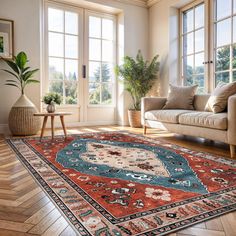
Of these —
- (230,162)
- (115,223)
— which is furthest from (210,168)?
(115,223)

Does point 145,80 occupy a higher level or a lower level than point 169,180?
higher

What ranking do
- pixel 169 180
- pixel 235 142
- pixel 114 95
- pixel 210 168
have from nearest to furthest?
pixel 169 180 < pixel 210 168 < pixel 235 142 < pixel 114 95

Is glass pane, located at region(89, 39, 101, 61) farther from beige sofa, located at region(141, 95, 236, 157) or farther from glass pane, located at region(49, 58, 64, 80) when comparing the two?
beige sofa, located at region(141, 95, 236, 157)

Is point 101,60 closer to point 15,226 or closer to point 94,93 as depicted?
point 94,93

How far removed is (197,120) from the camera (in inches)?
108

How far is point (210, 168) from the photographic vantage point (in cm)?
196

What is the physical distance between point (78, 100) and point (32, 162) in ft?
9.74

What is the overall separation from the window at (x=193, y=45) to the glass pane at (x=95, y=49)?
1.77 m

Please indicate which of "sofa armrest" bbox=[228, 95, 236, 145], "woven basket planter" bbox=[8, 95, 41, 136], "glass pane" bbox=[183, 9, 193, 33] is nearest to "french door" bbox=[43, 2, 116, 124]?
"woven basket planter" bbox=[8, 95, 41, 136]

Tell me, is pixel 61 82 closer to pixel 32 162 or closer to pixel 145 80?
pixel 145 80

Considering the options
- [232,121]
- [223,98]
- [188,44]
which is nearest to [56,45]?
[188,44]

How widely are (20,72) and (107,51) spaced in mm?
2059

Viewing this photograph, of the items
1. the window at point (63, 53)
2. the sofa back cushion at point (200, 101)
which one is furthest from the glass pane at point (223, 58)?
the window at point (63, 53)

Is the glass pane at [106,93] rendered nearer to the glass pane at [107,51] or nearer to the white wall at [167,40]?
the glass pane at [107,51]
